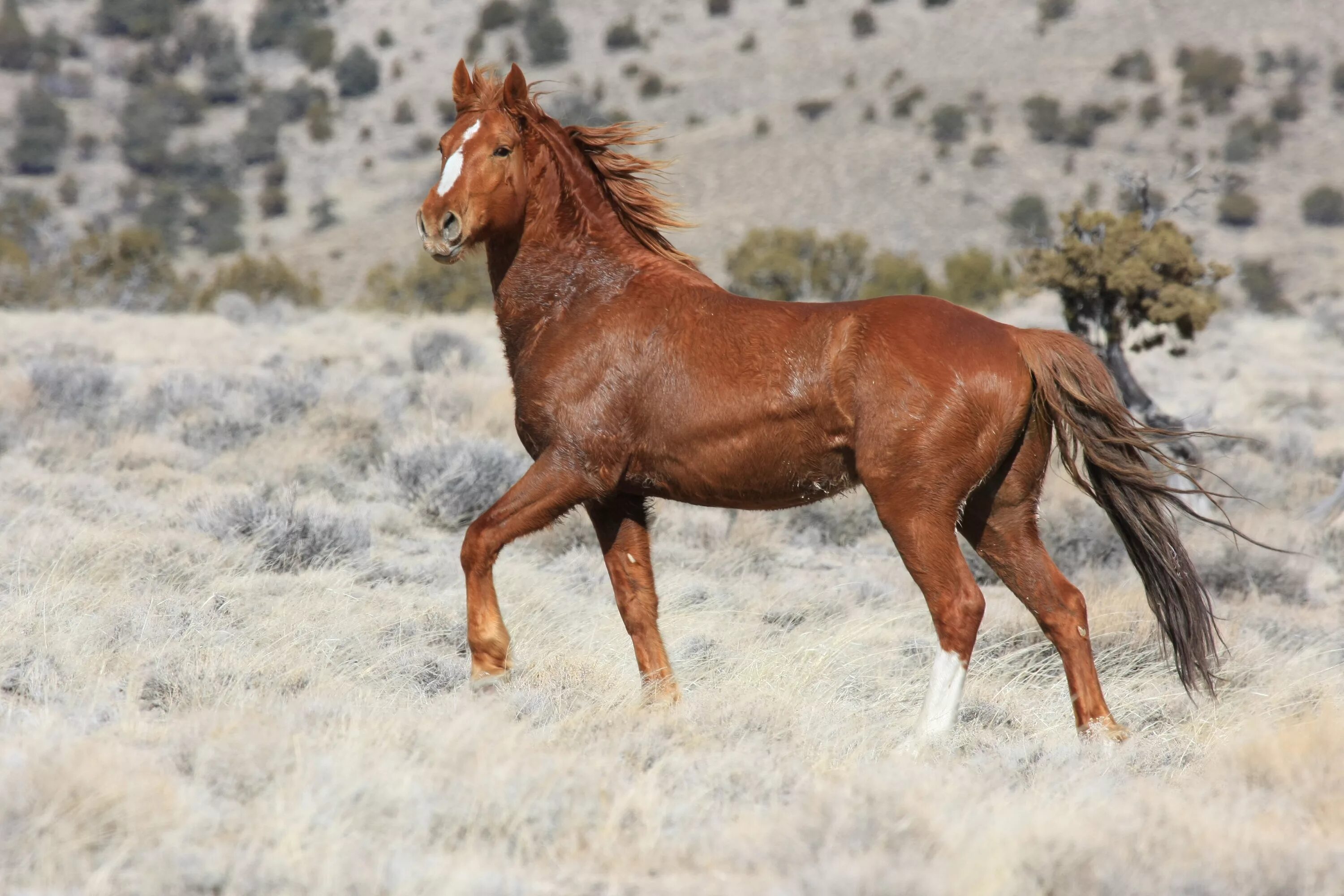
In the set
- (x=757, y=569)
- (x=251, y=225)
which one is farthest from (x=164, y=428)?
(x=251, y=225)

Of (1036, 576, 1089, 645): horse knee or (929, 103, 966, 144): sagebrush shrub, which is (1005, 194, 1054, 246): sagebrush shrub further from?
(1036, 576, 1089, 645): horse knee

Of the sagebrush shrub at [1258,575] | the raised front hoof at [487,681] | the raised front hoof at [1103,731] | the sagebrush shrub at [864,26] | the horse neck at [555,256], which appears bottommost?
the sagebrush shrub at [1258,575]

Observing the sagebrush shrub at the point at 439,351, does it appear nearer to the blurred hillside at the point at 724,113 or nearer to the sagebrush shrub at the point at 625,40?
the blurred hillside at the point at 724,113

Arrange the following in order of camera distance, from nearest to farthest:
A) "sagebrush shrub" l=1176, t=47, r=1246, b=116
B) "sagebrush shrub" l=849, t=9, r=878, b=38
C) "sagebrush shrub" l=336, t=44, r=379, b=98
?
"sagebrush shrub" l=1176, t=47, r=1246, b=116 < "sagebrush shrub" l=849, t=9, r=878, b=38 < "sagebrush shrub" l=336, t=44, r=379, b=98

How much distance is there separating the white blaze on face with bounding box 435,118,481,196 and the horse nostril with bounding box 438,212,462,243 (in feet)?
0.32

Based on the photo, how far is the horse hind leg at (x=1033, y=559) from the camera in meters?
5.11

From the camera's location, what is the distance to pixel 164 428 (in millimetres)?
12047

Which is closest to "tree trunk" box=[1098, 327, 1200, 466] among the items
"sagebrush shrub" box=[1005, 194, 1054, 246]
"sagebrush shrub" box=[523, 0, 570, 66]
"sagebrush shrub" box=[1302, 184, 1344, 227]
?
"sagebrush shrub" box=[1005, 194, 1054, 246]

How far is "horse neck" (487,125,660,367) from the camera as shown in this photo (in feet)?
17.7

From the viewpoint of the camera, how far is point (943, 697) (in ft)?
15.9

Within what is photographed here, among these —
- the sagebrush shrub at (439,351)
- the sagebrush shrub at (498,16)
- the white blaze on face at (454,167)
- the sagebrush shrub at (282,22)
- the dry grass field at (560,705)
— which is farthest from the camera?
the sagebrush shrub at (282,22)

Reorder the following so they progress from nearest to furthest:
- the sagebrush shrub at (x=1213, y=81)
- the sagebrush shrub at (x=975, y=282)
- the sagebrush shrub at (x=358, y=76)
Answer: the sagebrush shrub at (x=975, y=282) → the sagebrush shrub at (x=1213, y=81) → the sagebrush shrub at (x=358, y=76)

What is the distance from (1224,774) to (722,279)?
101ft

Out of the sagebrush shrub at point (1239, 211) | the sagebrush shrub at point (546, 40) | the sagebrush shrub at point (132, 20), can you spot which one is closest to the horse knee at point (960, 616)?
the sagebrush shrub at point (1239, 211)
